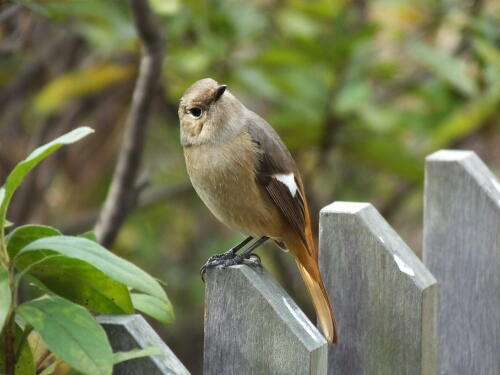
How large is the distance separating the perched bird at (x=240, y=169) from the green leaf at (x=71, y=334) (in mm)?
1336

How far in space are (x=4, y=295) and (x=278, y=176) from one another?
150 cm

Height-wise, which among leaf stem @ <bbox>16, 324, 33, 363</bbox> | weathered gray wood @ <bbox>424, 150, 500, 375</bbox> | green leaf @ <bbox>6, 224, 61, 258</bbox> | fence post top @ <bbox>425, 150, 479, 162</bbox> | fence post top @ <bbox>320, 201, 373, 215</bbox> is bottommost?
weathered gray wood @ <bbox>424, 150, 500, 375</bbox>

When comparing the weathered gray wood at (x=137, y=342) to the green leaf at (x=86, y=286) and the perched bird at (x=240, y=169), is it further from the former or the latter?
the perched bird at (x=240, y=169)

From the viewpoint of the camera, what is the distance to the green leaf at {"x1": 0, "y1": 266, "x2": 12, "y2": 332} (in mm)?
1317

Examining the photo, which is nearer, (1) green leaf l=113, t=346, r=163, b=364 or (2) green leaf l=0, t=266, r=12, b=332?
(2) green leaf l=0, t=266, r=12, b=332

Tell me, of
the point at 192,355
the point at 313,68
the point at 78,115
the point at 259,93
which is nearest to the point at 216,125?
the point at 259,93

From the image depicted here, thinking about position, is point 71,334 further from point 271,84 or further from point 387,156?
point 387,156

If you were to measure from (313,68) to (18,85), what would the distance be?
1.38m

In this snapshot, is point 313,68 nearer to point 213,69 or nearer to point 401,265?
point 213,69

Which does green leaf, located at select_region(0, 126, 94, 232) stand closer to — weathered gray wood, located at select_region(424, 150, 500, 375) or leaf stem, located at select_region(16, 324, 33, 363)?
leaf stem, located at select_region(16, 324, 33, 363)

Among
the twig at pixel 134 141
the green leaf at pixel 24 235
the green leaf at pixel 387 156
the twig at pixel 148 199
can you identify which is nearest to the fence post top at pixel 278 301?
the green leaf at pixel 24 235

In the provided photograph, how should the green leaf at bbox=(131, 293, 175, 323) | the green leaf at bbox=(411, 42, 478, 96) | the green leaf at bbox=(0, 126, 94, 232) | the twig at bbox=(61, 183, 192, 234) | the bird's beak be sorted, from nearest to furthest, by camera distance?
the green leaf at bbox=(0, 126, 94, 232)
the green leaf at bbox=(131, 293, 175, 323)
the bird's beak
the green leaf at bbox=(411, 42, 478, 96)
the twig at bbox=(61, 183, 192, 234)

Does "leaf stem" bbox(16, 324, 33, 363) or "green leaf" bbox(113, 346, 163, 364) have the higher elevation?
"leaf stem" bbox(16, 324, 33, 363)

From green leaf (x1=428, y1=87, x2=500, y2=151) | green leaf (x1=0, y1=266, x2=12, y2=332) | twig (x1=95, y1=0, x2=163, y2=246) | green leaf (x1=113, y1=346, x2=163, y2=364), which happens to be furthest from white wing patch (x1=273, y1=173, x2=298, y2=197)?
green leaf (x1=0, y1=266, x2=12, y2=332)
